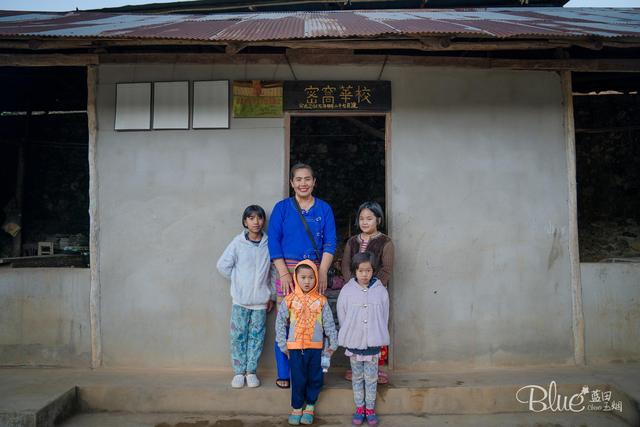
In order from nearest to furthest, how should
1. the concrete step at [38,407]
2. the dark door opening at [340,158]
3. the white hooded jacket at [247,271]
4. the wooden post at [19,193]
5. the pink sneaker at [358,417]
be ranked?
the concrete step at [38,407]
the pink sneaker at [358,417]
the white hooded jacket at [247,271]
the wooden post at [19,193]
the dark door opening at [340,158]

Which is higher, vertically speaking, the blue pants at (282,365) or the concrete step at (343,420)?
the blue pants at (282,365)

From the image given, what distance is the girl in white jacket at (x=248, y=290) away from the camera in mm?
4234

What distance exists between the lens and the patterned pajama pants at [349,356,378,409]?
3.78m

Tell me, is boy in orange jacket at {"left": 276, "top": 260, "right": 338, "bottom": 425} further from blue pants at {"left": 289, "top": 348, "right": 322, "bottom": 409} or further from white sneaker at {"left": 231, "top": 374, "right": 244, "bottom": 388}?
white sneaker at {"left": 231, "top": 374, "right": 244, "bottom": 388}

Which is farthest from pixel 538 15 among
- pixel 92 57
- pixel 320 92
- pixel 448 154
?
pixel 92 57

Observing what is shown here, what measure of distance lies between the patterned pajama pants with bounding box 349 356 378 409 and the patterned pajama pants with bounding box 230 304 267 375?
95 centimetres

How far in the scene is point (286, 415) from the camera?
4055 millimetres

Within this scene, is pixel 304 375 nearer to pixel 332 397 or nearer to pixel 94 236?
pixel 332 397

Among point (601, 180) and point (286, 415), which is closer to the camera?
point (286, 415)

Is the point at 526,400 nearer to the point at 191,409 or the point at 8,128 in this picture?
the point at 191,409

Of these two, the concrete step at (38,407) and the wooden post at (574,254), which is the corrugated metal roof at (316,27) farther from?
the concrete step at (38,407)

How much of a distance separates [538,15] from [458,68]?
156 centimetres

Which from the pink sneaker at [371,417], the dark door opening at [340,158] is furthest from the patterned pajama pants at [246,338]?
the dark door opening at [340,158]

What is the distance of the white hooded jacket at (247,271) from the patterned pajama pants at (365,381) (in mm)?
1029
